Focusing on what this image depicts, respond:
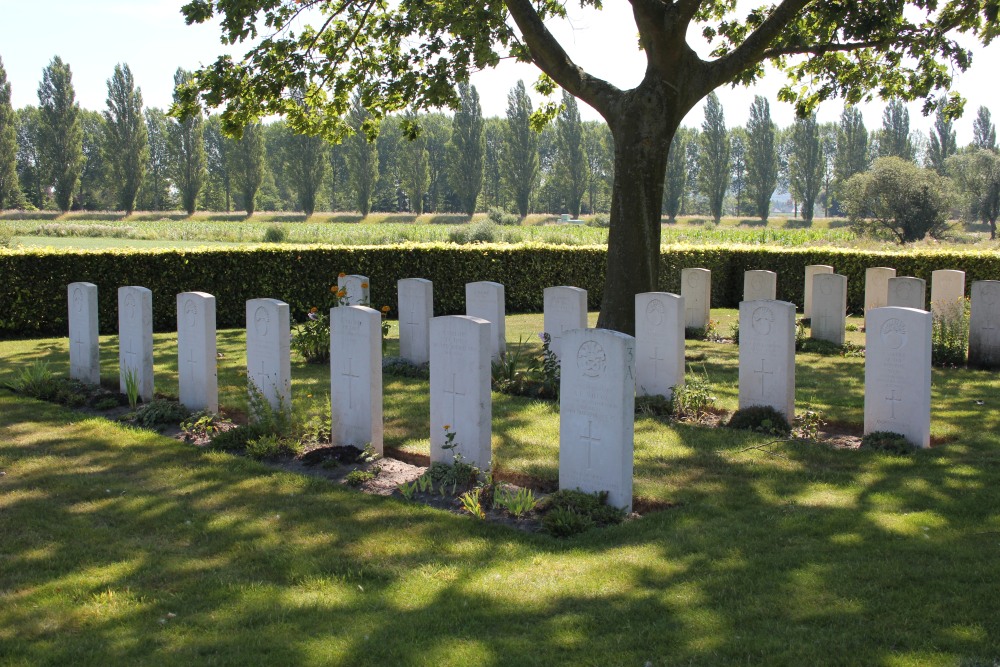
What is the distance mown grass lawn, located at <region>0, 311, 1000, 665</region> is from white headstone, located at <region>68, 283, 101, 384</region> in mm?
2342

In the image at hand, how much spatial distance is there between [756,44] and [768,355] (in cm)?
533

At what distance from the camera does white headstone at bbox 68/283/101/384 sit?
411 inches

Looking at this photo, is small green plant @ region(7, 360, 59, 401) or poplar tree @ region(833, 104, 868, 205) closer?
small green plant @ region(7, 360, 59, 401)

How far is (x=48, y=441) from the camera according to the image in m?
8.34

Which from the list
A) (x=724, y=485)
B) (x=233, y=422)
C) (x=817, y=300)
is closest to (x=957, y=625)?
(x=724, y=485)

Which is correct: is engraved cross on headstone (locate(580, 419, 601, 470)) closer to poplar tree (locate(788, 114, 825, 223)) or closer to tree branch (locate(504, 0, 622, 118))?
tree branch (locate(504, 0, 622, 118))

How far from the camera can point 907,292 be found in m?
13.4

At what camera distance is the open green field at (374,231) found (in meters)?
29.3

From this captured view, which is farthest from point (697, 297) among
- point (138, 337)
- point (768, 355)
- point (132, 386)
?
point (132, 386)

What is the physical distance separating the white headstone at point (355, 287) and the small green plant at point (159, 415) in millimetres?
3866

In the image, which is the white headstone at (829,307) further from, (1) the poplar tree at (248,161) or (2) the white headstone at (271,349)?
(1) the poplar tree at (248,161)

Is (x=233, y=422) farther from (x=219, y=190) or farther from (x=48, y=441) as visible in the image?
(x=219, y=190)

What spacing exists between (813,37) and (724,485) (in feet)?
33.0

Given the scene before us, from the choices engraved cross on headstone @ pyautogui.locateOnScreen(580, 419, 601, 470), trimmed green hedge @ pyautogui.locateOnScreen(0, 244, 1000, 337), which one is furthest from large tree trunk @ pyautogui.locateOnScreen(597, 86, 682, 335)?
trimmed green hedge @ pyautogui.locateOnScreen(0, 244, 1000, 337)
